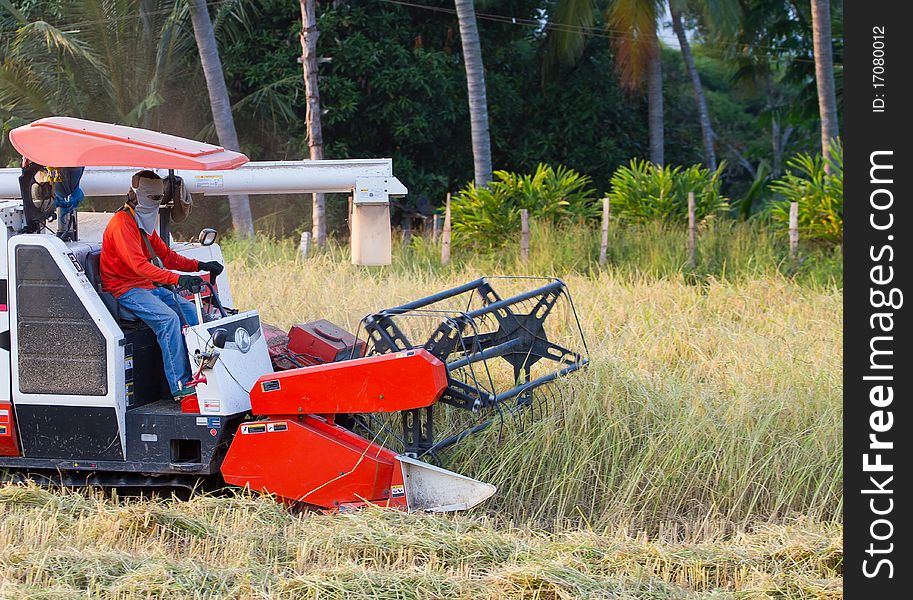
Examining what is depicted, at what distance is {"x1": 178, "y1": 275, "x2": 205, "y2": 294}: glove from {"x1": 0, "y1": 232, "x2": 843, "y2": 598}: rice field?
122cm

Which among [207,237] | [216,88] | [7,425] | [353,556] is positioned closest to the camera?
[353,556]

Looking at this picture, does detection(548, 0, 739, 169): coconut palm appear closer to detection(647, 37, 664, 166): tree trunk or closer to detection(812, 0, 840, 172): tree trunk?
detection(647, 37, 664, 166): tree trunk

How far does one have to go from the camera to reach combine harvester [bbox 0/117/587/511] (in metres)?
6.31

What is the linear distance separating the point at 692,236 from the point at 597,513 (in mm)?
8460

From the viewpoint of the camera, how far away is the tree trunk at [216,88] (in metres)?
18.6

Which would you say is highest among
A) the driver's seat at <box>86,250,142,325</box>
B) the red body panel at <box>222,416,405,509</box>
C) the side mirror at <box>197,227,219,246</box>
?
the side mirror at <box>197,227,219,246</box>

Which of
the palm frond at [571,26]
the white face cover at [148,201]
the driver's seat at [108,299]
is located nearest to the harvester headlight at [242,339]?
the driver's seat at [108,299]

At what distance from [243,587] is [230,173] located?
341 cm

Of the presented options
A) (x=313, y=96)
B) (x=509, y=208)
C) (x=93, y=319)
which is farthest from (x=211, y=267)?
(x=313, y=96)

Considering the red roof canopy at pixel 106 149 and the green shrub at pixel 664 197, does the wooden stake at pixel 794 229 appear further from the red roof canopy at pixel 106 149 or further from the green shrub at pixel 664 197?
the red roof canopy at pixel 106 149

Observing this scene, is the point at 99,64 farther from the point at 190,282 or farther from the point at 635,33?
the point at 190,282

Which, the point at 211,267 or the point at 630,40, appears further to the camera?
the point at 630,40

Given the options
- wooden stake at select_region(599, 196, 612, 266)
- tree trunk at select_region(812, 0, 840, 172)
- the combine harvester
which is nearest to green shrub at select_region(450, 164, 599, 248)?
wooden stake at select_region(599, 196, 612, 266)

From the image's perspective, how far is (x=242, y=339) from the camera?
6.73 m
